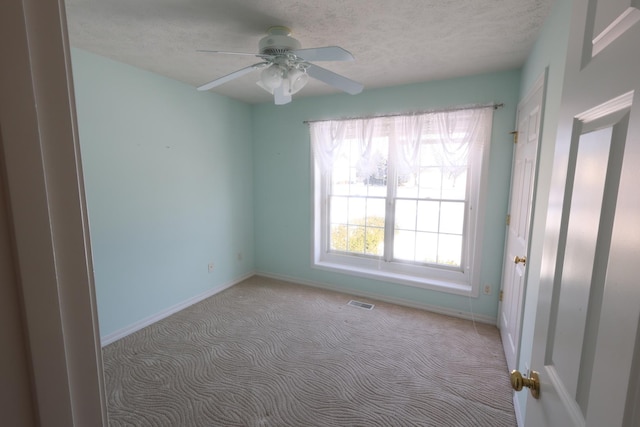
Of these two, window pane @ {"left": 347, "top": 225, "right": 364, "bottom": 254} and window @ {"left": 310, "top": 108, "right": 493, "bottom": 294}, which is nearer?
window @ {"left": 310, "top": 108, "right": 493, "bottom": 294}

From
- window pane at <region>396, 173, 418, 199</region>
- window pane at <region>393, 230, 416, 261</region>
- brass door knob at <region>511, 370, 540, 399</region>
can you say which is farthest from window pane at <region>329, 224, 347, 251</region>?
brass door knob at <region>511, 370, 540, 399</region>

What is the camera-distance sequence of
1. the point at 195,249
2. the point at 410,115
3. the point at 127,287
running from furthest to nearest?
the point at 195,249
the point at 410,115
the point at 127,287

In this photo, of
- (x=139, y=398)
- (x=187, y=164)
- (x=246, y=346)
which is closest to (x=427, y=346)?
(x=246, y=346)

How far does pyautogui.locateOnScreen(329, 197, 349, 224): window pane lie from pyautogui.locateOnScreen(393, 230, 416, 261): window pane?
0.69 m

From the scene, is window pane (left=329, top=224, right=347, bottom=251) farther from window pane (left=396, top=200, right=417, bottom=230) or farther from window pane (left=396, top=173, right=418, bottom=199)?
window pane (left=396, top=173, right=418, bottom=199)

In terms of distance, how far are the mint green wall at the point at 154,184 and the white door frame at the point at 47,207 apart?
236 centimetres

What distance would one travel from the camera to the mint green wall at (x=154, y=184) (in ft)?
7.64

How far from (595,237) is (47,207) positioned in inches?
36.7

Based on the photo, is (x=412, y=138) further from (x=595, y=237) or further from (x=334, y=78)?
(x=595, y=237)

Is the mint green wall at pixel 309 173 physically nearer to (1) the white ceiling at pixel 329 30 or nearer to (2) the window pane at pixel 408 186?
(1) the white ceiling at pixel 329 30

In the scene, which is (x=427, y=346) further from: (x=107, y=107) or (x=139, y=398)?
(x=107, y=107)

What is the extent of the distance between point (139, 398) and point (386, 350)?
1.84 m

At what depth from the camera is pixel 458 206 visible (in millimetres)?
2986

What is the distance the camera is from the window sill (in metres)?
2.94
